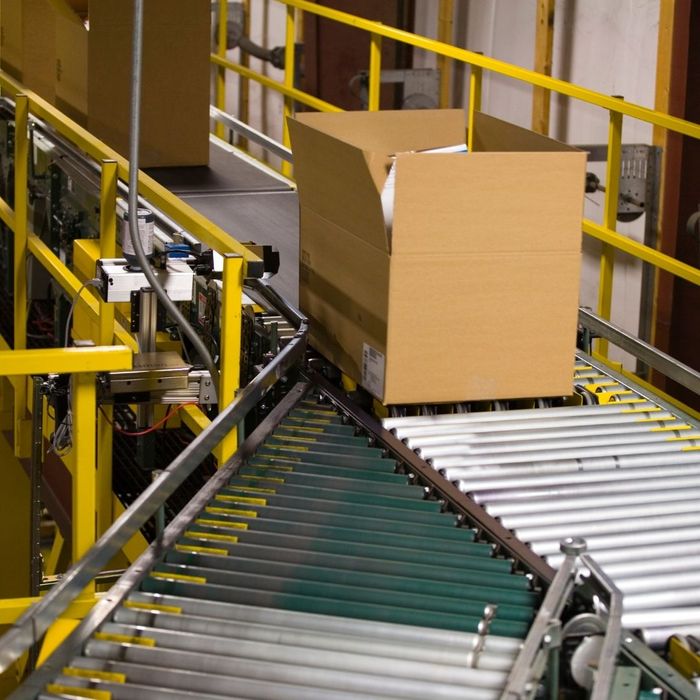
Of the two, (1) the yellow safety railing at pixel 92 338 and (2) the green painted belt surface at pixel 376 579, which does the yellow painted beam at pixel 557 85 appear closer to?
(1) the yellow safety railing at pixel 92 338

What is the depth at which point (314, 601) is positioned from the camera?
266cm

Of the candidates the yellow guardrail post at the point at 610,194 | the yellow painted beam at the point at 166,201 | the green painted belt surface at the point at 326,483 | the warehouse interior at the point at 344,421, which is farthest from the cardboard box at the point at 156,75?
the green painted belt surface at the point at 326,483

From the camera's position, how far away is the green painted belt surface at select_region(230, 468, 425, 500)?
10.5ft

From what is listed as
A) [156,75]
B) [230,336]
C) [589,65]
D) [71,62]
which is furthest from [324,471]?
[589,65]

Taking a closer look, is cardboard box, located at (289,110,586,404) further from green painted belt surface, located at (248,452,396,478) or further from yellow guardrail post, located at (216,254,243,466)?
yellow guardrail post, located at (216,254,243,466)

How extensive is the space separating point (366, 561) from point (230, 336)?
2.90 ft

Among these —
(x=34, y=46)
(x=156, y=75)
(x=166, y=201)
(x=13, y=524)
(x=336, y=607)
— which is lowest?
(x=13, y=524)

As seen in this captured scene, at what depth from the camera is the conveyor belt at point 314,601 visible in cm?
237

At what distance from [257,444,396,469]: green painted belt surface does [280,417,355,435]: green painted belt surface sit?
16cm

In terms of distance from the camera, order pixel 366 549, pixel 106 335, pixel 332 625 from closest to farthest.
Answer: pixel 332 625 → pixel 366 549 → pixel 106 335

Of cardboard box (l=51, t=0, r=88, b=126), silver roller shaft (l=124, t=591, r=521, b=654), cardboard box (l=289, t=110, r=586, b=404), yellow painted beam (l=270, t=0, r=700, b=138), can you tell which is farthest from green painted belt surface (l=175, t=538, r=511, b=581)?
cardboard box (l=51, t=0, r=88, b=126)

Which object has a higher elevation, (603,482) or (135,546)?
(603,482)

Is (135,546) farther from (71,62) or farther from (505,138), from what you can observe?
(71,62)

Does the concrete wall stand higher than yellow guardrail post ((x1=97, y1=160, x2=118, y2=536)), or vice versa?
the concrete wall
